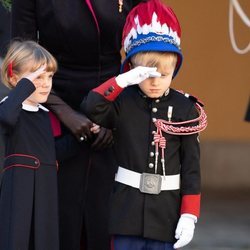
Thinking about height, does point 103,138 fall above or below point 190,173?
above

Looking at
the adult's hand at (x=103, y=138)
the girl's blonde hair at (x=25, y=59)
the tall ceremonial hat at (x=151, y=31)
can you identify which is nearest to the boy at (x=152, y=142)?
the tall ceremonial hat at (x=151, y=31)

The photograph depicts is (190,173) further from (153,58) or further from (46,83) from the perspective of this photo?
(46,83)

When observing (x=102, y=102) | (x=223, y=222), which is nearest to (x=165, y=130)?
(x=102, y=102)

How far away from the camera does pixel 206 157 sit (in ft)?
24.6

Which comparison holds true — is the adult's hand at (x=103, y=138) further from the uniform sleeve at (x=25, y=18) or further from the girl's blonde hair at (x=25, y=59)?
the uniform sleeve at (x=25, y=18)

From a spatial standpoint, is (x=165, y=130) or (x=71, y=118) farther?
(x=71, y=118)

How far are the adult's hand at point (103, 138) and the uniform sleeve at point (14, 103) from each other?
1.30 feet

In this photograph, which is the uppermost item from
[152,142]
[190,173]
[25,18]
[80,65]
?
[25,18]

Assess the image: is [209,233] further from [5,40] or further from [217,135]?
[5,40]

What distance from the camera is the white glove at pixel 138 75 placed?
3.46m

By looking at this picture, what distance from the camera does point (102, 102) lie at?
3.55m

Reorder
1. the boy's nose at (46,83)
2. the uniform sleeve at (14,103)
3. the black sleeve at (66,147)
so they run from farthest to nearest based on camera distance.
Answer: the black sleeve at (66,147) < the boy's nose at (46,83) < the uniform sleeve at (14,103)

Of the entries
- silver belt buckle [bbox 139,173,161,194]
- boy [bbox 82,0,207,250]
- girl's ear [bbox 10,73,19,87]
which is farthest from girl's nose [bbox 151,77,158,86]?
girl's ear [bbox 10,73,19,87]

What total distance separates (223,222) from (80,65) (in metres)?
3.11
